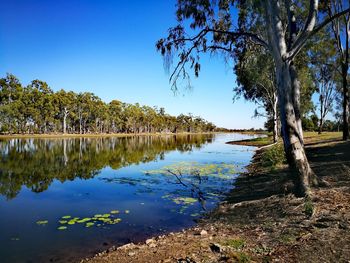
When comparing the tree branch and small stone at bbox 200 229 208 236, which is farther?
the tree branch

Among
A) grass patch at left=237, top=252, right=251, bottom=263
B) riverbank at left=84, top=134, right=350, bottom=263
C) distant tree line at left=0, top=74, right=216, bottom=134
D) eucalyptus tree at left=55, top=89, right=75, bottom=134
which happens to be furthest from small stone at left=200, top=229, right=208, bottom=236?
eucalyptus tree at left=55, top=89, right=75, bottom=134

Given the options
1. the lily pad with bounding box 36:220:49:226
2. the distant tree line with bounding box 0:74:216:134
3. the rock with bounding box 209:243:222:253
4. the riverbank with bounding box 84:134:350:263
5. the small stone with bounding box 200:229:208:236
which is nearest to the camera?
the riverbank with bounding box 84:134:350:263

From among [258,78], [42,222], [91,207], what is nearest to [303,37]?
[91,207]

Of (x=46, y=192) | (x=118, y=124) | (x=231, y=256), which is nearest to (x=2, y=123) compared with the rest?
(x=118, y=124)

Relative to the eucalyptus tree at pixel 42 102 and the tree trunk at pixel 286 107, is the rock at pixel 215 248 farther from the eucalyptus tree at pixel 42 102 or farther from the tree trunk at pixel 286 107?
the eucalyptus tree at pixel 42 102

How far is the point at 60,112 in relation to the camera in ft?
346

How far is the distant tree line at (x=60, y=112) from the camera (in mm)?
86250

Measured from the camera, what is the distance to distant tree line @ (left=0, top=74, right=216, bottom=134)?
3396 inches

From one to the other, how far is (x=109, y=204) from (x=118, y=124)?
127 m

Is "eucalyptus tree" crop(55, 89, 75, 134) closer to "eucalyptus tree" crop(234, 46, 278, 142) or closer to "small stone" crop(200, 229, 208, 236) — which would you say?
"eucalyptus tree" crop(234, 46, 278, 142)

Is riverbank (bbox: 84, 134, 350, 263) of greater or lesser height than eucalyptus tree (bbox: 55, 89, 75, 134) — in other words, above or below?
below

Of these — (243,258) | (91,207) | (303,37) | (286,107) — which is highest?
(303,37)

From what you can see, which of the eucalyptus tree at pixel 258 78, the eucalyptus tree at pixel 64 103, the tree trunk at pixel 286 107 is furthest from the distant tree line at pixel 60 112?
the tree trunk at pixel 286 107

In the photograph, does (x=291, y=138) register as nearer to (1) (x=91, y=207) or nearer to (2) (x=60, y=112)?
(1) (x=91, y=207)
